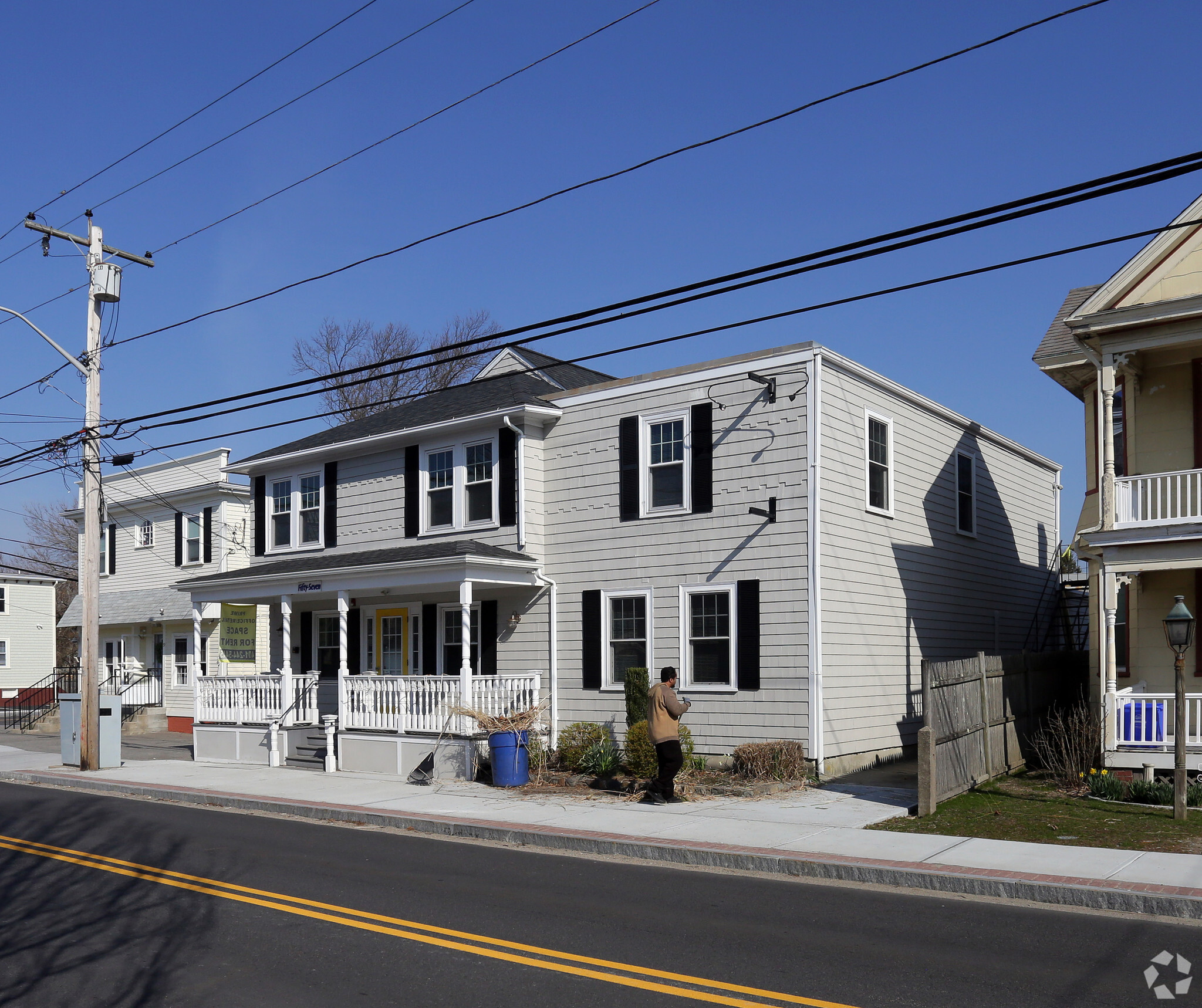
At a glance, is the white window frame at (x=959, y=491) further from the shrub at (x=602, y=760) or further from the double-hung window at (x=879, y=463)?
the shrub at (x=602, y=760)

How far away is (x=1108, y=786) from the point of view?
46.9 ft

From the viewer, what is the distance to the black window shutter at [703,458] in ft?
59.6

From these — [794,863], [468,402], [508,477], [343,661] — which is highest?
[468,402]

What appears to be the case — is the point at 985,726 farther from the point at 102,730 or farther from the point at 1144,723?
the point at 102,730

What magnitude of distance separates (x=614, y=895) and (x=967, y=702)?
24.6ft

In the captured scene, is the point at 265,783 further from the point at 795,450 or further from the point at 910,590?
the point at 910,590

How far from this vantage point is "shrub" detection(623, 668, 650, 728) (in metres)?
17.7

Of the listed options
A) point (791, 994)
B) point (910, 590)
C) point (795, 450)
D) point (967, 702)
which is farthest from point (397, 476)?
point (791, 994)

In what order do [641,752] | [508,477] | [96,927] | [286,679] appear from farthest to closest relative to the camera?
[286,679] < [508,477] < [641,752] < [96,927]

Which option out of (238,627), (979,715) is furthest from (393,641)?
(979,715)

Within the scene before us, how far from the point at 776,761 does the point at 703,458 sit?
16.2ft

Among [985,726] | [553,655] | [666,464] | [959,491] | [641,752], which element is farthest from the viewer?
[959,491]

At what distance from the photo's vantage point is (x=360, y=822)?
49.2 feet

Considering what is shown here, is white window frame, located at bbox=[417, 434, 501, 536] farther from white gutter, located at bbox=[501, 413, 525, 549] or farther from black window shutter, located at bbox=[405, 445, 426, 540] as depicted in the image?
white gutter, located at bbox=[501, 413, 525, 549]
